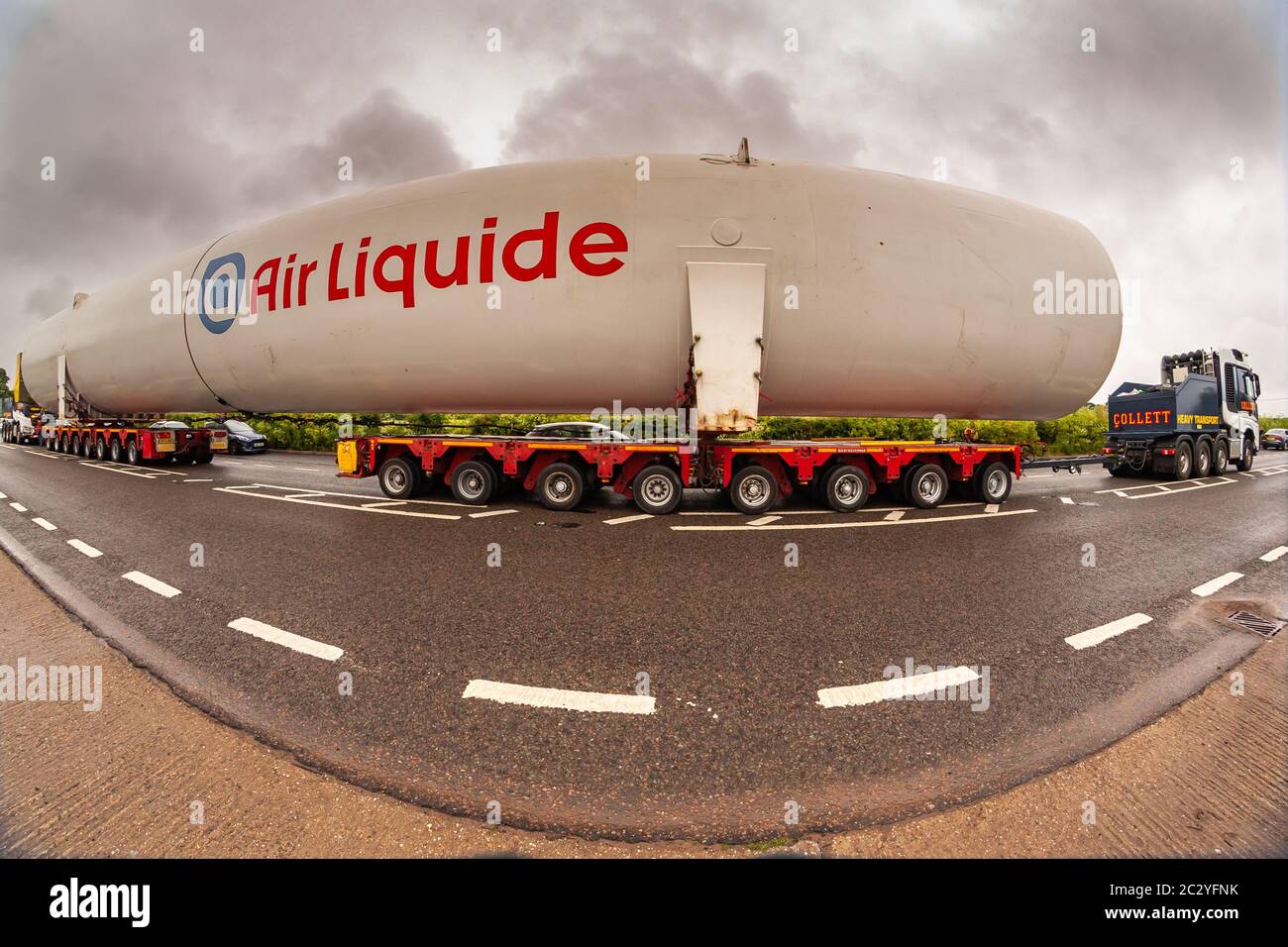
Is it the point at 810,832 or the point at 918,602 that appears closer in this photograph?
the point at 810,832

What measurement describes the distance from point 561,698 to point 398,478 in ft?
22.4

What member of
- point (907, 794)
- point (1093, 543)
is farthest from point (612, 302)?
point (1093, 543)

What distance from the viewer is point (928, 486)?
308 inches

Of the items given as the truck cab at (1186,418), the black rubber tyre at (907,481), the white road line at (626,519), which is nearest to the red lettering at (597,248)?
the white road line at (626,519)

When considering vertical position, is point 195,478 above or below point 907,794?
above

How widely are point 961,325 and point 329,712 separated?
25.9 ft

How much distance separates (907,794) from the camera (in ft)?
6.23

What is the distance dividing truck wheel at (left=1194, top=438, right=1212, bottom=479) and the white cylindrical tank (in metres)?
7.48

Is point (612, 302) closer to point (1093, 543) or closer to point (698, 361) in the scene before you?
point (698, 361)

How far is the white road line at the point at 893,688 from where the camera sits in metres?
2.54

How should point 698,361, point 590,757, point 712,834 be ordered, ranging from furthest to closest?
1. point 698,361
2. point 590,757
3. point 712,834

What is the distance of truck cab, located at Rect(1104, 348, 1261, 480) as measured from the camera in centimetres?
1166

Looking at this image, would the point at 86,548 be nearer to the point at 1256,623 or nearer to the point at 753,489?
the point at 753,489
